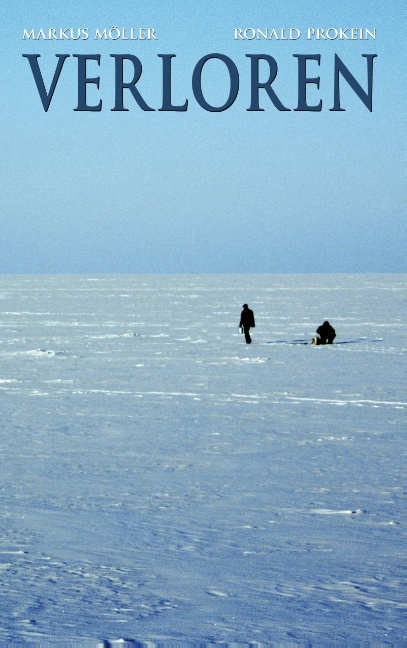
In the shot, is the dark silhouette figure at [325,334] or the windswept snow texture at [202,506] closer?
the windswept snow texture at [202,506]

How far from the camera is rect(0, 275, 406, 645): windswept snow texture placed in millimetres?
5156

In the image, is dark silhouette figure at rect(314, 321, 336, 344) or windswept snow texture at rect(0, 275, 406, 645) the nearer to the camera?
windswept snow texture at rect(0, 275, 406, 645)

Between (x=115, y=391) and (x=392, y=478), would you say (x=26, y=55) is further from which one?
(x=392, y=478)

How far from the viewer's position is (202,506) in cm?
746

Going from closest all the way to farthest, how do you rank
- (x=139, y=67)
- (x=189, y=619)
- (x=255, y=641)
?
(x=255, y=641), (x=189, y=619), (x=139, y=67)

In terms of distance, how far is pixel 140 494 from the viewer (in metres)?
7.85

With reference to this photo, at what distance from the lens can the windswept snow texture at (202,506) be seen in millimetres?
5156

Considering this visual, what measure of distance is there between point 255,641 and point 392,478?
392 centimetres

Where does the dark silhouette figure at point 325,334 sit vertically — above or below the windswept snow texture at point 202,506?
above

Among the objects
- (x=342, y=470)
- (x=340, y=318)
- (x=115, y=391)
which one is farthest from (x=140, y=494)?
(x=340, y=318)

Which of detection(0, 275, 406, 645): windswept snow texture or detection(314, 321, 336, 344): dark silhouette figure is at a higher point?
detection(314, 321, 336, 344): dark silhouette figure

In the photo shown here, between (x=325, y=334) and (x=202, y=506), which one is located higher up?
(x=325, y=334)

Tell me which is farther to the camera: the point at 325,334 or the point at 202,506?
the point at 325,334

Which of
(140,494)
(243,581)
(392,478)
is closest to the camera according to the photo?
(243,581)
